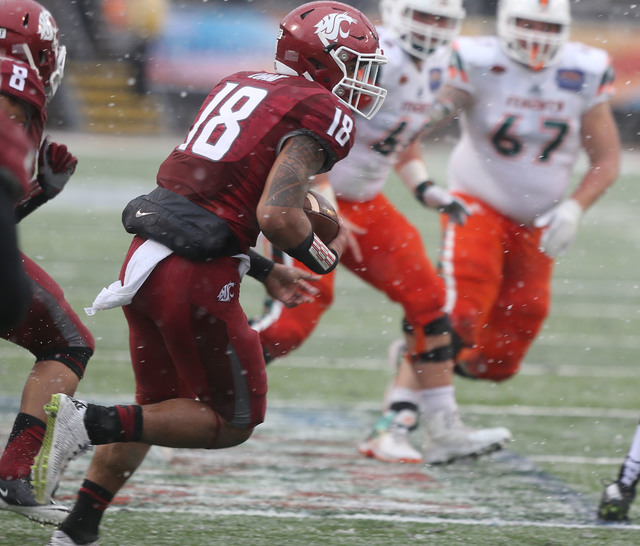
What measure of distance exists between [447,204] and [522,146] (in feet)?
1.68

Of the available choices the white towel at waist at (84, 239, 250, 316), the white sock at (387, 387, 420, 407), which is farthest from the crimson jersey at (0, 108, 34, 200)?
the white sock at (387, 387, 420, 407)

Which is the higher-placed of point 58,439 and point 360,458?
point 58,439

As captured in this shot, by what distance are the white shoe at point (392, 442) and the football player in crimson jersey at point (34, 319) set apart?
1.47 meters

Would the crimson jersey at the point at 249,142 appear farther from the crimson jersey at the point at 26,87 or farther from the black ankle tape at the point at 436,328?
the black ankle tape at the point at 436,328

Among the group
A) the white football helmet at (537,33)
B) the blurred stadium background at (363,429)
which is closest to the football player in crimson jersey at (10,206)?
the blurred stadium background at (363,429)

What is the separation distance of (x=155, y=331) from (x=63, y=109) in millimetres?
18596

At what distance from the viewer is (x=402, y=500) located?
3.71 m

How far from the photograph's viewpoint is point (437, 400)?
433cm

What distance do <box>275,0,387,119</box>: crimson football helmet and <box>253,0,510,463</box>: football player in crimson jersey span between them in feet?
3.98

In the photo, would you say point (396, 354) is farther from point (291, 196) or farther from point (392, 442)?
point (291, 196)

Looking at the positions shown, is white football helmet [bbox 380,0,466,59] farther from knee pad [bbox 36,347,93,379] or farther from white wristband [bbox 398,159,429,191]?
knee pad [bbox 36,347,93,379]

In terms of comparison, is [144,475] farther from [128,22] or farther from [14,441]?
[128,22]

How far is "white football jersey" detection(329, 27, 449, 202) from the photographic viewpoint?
4.59 meters

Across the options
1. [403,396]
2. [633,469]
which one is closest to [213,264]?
[633,469]
